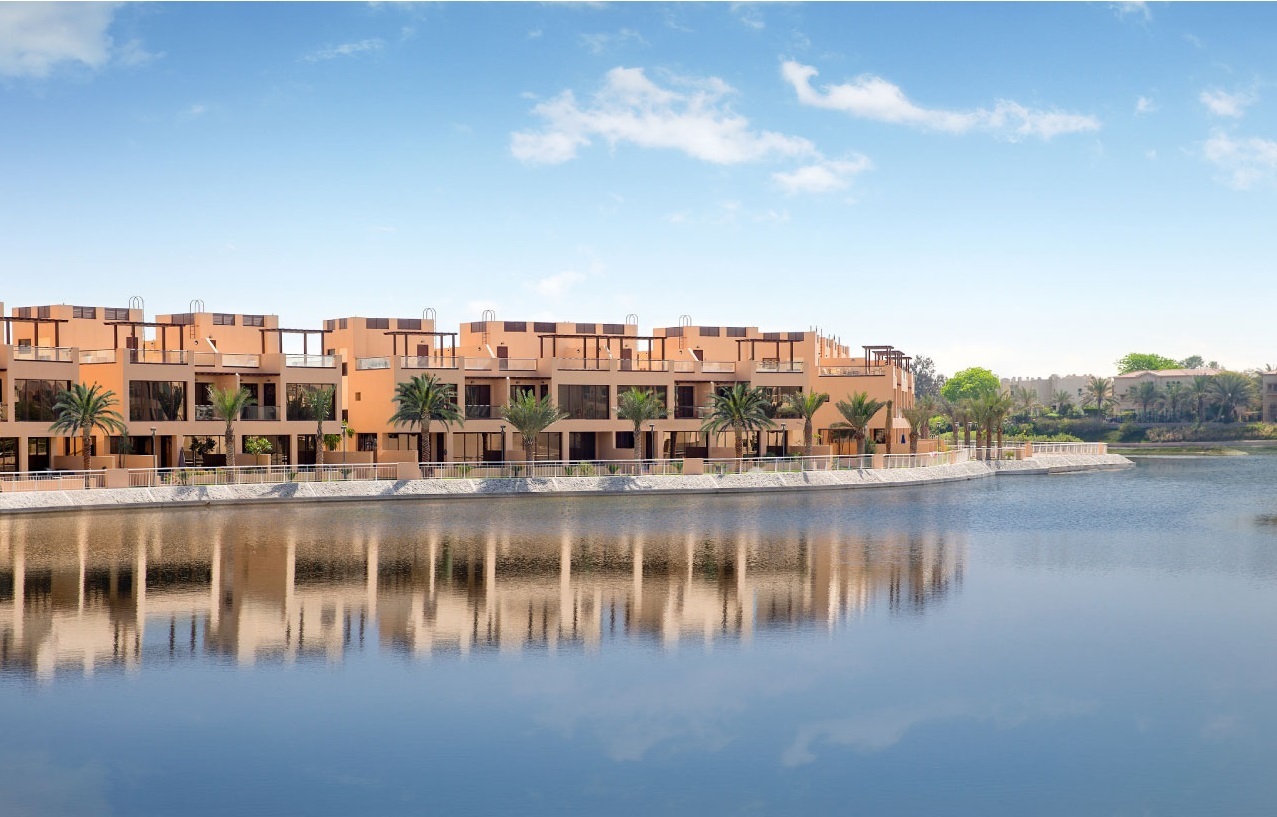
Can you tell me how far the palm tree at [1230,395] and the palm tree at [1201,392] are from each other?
26.9 inches

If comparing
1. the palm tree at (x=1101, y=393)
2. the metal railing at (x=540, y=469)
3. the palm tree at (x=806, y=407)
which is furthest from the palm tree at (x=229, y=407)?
the palm tree at (x=1101, y=393)

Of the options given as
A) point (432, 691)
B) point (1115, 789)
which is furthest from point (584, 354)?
point (1115, 789)

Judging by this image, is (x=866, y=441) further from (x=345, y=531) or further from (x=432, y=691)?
(x=432, y=691)

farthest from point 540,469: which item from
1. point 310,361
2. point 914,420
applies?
point 914,420

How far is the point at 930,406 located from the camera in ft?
294

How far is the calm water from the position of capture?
1605 centimetres

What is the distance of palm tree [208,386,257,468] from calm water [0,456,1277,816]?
18.6 metres

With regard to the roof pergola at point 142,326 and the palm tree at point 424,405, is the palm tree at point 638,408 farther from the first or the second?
the roof pergola at point 142,326

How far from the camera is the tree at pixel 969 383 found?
18750cm

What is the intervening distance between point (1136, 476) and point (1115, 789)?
73463 mm

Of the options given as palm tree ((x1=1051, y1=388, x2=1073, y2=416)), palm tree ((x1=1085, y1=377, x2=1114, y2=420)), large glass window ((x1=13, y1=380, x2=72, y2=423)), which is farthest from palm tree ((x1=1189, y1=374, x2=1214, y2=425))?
large glass window ((x1=13, y1=380, x2=72, y2=423))

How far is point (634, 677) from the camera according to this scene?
2105 centimetres

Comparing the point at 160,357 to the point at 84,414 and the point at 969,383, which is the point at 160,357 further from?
the point at 969,383

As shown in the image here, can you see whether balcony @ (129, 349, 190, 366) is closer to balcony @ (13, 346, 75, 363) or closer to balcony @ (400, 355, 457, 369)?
balcony @ (13, 346, 75, 363)
